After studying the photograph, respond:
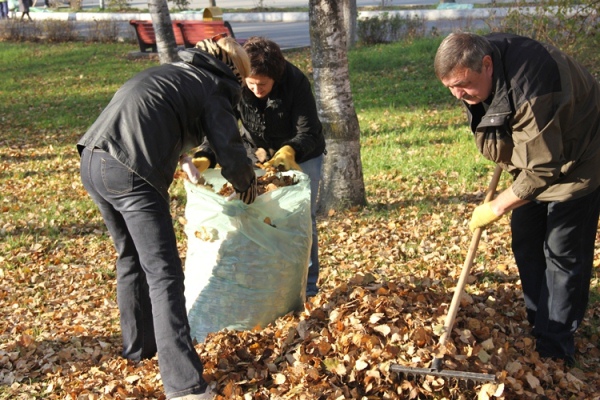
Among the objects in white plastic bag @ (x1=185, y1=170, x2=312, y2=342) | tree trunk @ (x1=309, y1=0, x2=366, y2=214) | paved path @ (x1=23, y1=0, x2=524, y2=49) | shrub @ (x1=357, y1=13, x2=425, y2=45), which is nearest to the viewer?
white plastic bag @ (x1=185, y1=170, x2=312, y2=342)

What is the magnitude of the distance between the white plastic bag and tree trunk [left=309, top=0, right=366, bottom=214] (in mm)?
2280

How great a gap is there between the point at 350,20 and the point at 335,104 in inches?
368

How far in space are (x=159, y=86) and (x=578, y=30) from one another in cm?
683

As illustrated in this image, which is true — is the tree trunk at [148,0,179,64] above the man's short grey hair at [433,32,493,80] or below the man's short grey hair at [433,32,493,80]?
below

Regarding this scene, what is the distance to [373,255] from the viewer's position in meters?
5.52

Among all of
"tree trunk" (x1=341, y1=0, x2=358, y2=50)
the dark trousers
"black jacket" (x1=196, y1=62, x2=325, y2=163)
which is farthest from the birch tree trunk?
the dark trousers

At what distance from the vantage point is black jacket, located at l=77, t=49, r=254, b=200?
3.27 m

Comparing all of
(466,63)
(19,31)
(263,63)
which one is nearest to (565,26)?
(263,63)

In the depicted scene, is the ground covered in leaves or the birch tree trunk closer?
the ground covered in leaves

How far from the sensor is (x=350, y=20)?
15250 mm

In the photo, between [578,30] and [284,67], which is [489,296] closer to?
[284,67]

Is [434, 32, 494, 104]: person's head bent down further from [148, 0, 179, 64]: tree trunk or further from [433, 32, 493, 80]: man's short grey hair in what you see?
[148, 0, 179, 64]: tree trunk

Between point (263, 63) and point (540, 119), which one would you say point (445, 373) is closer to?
point (540, 119)

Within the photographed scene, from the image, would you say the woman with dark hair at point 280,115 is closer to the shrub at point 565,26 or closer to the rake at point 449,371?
the rake at point 449,371
